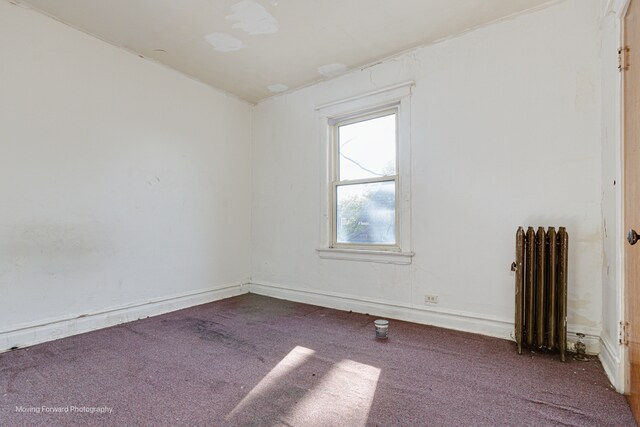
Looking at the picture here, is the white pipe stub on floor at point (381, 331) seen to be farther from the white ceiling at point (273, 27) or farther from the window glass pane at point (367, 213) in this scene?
the white ceiling at point (273, 27)

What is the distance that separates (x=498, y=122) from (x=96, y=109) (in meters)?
3.51

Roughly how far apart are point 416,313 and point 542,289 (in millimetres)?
1117

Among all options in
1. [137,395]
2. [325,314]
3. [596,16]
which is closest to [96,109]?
[137,395]

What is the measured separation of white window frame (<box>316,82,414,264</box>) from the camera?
3145 millimetres

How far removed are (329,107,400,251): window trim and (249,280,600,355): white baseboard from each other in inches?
21.8

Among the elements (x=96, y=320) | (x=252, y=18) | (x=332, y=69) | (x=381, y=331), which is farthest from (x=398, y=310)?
(x=252, y=18)

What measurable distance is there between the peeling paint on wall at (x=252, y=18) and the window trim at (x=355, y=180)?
1255mm

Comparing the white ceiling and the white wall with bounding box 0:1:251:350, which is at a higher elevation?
the white ceiling

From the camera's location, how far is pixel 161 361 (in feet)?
7.14

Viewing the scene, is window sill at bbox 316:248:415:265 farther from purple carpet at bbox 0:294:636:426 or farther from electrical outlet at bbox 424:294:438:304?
purple carpet at bbox 0:294:636:426

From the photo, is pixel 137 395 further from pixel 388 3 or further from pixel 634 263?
pixel 388 3

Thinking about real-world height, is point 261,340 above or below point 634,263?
below

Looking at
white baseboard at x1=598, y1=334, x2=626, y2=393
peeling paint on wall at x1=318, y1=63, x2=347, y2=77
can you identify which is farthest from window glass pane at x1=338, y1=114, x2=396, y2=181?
white baseboard at x1=598, y1=334, x2=626, y2=393

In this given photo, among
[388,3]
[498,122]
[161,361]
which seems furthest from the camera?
[498,122]
